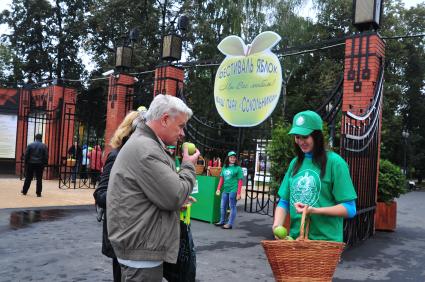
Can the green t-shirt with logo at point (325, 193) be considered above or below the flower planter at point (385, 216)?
above

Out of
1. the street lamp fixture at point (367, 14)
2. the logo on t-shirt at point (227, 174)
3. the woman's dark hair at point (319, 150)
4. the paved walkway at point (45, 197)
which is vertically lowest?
the paved walkway at point (45, 197)

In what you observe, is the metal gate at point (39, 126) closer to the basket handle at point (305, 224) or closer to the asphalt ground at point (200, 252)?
the asphalt ground at point (200, 252)

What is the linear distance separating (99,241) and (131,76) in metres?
8.38

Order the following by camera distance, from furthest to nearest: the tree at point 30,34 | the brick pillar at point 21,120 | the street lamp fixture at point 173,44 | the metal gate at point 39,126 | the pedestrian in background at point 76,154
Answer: the tree at point 30,34
the brick pillar at point 21,120
the metal gate at point 39,126
the pedestrian in background at point 76,154
the street lamp fixture at point 173,44

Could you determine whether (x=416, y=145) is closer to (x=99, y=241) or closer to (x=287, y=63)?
(x=287, y=63)

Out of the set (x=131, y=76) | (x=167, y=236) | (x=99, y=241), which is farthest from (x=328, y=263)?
(x=131, y=76)

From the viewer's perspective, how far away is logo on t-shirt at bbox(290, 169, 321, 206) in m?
2.39

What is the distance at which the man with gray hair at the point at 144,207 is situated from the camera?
1.96 m

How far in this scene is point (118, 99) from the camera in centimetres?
1345

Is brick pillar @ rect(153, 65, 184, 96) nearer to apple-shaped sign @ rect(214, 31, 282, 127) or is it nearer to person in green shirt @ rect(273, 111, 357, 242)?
apple-shaped sign @ rect(214, 31, 282, 127)

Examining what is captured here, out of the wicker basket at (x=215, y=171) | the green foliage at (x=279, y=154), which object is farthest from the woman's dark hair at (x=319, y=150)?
the wicker basket at (x=215, y=171)

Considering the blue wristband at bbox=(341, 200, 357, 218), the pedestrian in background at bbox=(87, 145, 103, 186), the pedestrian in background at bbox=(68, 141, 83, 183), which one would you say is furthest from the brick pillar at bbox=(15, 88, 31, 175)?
the blue wristband at bbox=(341, 200, 357, 218)

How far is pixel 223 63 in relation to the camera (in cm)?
946

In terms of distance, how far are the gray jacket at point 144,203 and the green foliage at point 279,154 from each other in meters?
5.19
